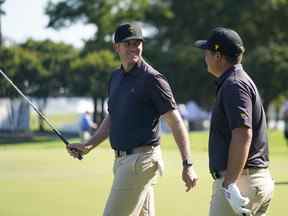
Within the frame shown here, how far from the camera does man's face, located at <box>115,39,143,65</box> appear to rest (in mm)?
7195

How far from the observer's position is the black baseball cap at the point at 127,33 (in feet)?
23.6

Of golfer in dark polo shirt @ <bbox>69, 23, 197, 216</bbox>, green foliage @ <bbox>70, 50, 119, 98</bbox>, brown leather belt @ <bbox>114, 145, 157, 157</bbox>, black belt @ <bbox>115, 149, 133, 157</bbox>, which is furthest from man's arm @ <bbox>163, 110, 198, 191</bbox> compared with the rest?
green foliage @ <bbox>70, 50, 119, 98</bbox>

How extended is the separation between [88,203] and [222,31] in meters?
7.09

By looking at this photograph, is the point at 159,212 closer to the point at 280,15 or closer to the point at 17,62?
the point at 17,62

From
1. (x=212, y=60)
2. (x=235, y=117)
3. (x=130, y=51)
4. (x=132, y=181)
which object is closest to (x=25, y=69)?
(x=130, y=51)

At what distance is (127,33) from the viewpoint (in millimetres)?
7199

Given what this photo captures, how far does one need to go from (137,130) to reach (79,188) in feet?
26.6

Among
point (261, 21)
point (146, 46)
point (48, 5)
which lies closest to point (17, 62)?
point (48, 5)

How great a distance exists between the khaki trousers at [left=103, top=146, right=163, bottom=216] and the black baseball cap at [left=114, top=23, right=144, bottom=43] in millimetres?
977

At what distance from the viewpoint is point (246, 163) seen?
5.79 m

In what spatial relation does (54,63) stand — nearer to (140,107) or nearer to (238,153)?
(140,107)

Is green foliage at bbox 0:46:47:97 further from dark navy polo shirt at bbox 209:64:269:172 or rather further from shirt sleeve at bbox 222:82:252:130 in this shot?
shirt sleeve at bbox 222:82:252:130

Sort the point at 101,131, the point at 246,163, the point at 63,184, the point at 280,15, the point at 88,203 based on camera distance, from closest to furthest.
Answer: the point at 246,163
the point at 101,131
the point at 88,203
the point at 63,184
the point at 280,15

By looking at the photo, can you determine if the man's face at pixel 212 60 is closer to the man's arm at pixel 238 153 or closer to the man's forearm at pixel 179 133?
the man's arm at pixel 238 153
